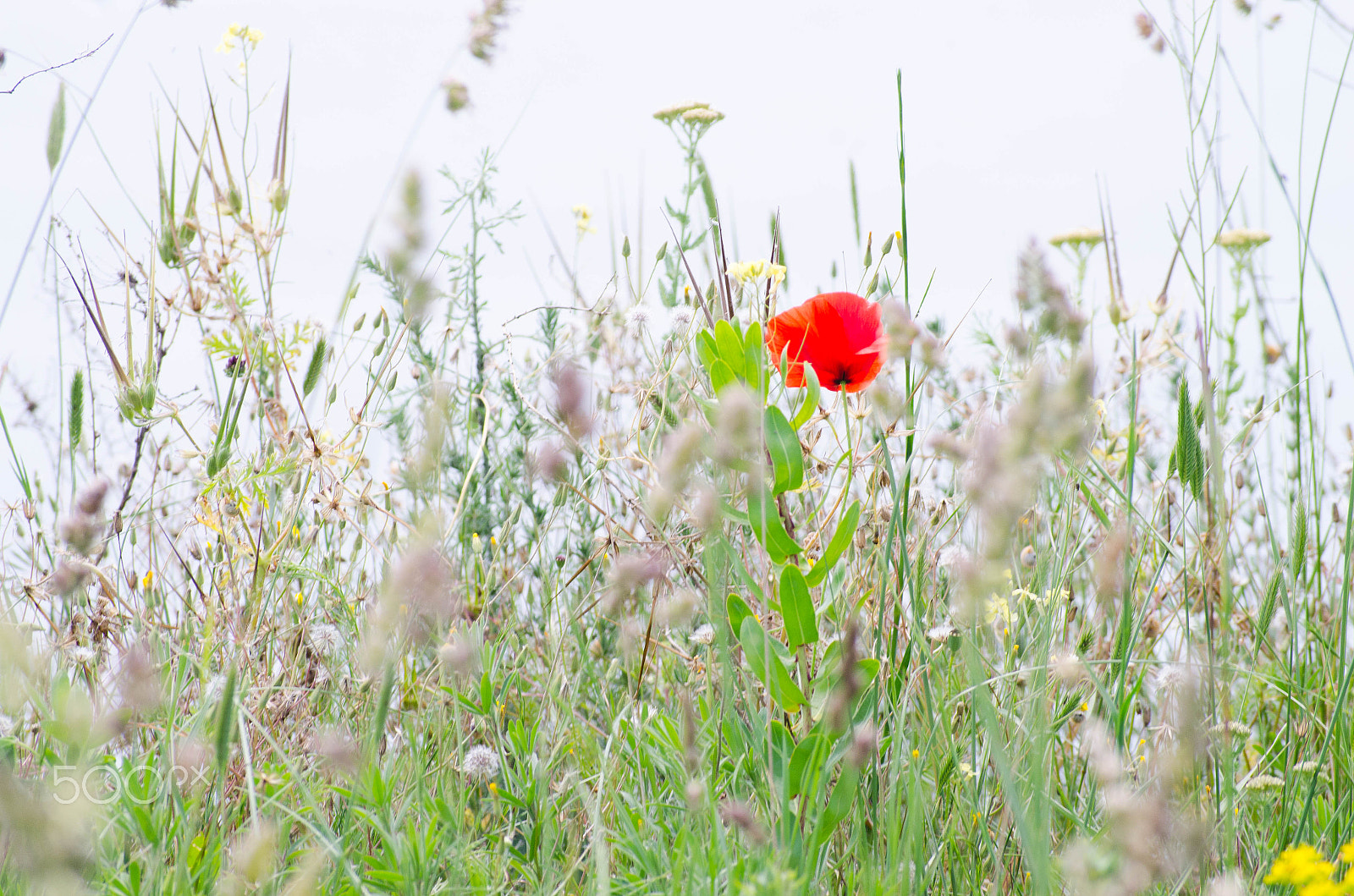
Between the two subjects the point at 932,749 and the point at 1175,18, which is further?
the point at 1175,18

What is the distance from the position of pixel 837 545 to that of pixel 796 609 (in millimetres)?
90

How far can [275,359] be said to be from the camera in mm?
1400

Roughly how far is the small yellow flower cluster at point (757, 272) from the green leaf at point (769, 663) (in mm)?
465

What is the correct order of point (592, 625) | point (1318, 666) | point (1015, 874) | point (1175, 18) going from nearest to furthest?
1. point (1015, 874)
2. point (1175, 18)
3. point (1318, 666)
4. point (592, 625)

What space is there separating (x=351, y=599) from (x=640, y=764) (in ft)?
1.81

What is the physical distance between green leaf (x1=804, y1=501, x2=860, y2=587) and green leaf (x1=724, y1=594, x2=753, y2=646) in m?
0.08

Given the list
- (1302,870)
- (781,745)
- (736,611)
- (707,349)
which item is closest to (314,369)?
(707,349)

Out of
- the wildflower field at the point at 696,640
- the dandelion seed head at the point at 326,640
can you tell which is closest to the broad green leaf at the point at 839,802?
the wildflower field at the point at 696,640

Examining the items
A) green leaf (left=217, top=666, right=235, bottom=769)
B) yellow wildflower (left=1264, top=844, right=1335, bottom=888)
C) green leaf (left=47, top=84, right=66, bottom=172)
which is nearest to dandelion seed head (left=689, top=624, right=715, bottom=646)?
yellow wildflower (left=1264, top=844, right=1335, bottom=888)

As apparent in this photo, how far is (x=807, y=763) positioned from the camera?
1.04m

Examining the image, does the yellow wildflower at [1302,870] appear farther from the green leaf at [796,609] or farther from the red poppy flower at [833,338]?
the red poppy flower at [833,338]

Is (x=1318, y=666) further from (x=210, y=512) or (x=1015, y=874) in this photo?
(x=210, y=512)

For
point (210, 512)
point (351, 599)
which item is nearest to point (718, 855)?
point (351, 599)

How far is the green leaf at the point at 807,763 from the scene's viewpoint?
985 millimetres
